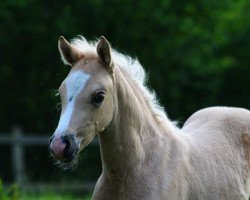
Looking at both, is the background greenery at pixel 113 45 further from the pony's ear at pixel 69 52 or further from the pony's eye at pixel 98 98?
the pony's eye at pixel 98 98

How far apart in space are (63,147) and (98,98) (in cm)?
50

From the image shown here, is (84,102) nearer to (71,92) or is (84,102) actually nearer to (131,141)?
(71,92)

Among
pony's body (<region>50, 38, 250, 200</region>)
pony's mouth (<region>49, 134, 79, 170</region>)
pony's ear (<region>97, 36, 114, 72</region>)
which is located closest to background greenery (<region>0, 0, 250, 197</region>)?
pony's body (<region>50, 38, 250, 200</region>)

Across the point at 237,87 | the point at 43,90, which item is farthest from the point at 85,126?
the point at 237,87

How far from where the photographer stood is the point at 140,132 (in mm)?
6375

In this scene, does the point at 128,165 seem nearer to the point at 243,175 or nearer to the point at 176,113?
the point at 243,175

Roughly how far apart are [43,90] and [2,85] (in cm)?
113

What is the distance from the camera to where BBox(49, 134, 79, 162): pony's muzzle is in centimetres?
557

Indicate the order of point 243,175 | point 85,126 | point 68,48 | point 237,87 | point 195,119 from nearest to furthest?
1. point 85,126
2. point 68,48
3. point 243,175
4. point 195,119
5. point 237,87

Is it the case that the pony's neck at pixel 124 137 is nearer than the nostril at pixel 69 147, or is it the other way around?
the nostril at pixel 69 147

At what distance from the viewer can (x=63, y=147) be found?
5.58 meters

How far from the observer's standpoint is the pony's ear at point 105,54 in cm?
600

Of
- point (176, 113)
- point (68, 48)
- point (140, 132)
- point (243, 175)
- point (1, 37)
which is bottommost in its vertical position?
point (176, 113)

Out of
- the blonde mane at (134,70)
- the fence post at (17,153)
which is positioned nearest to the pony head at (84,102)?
the blonde mane at (134,70)
